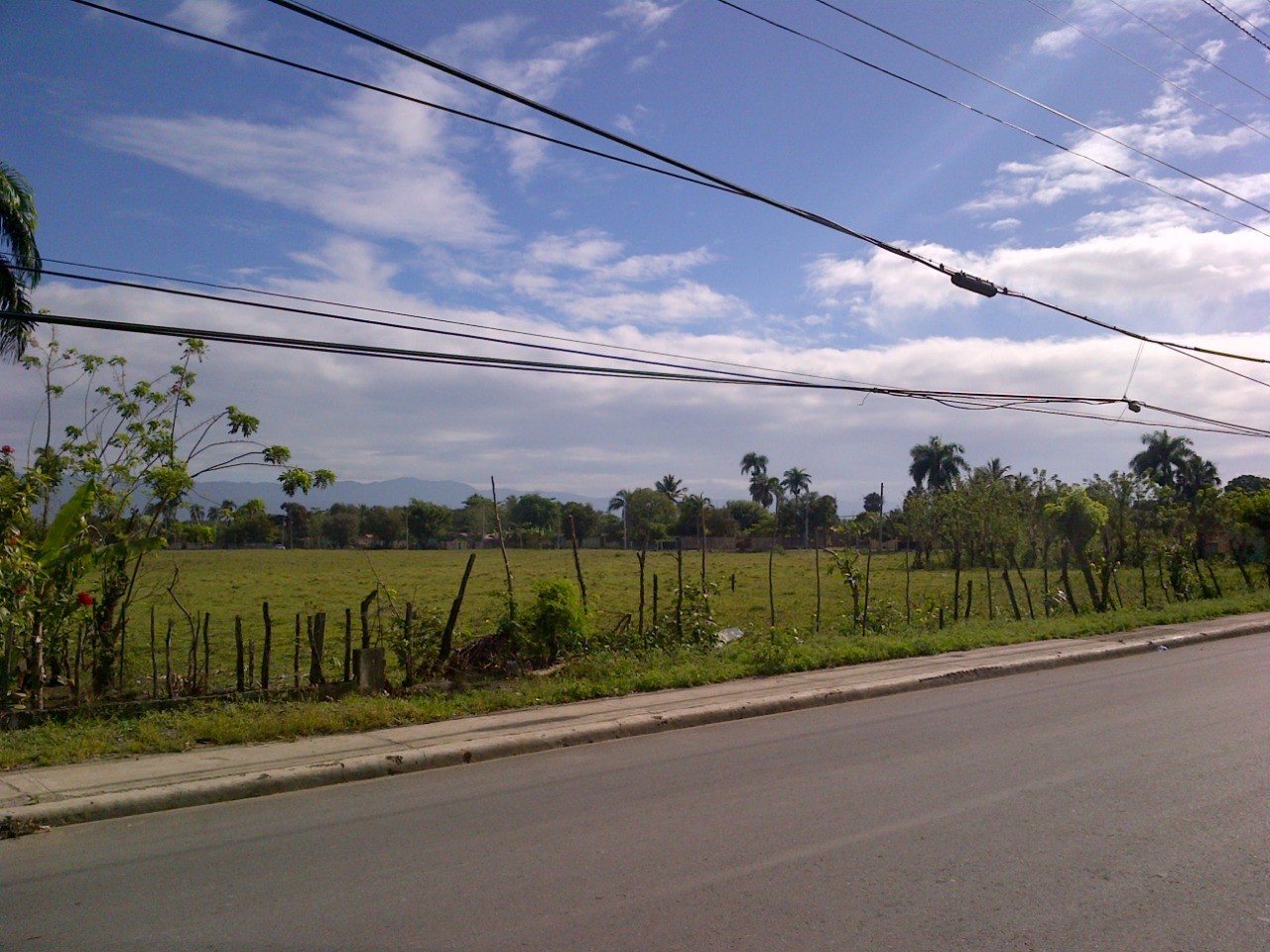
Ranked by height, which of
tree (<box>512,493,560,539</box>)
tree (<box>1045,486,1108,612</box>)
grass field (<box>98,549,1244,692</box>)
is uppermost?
tree (<box>512,493,560,539</box>)

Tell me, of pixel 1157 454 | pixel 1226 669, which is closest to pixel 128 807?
pixel 1226 669

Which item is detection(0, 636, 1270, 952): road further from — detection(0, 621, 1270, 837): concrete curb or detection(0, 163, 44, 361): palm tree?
detection(0, 163, 44, 361): palm tree

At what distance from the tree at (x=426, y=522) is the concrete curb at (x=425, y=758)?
88.1m

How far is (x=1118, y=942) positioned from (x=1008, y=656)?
38.8 feet

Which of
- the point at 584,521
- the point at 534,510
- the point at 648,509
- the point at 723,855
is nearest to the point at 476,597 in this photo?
the point at 723,855

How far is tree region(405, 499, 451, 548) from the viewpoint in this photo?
328 feet

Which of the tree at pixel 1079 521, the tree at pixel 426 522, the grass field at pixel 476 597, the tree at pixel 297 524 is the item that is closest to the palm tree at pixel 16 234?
the grass field at pixel 476 597

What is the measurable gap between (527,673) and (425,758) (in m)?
3.88

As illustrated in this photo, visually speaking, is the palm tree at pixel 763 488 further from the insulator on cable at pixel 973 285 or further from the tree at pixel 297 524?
the insulator on cable at pixel 973 285

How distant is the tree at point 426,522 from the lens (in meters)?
100

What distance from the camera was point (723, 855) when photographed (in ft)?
19.3

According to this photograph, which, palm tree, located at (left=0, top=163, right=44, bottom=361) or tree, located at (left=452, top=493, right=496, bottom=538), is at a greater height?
palm tree, located at (left=0, top=163, right=44, bottom=361)

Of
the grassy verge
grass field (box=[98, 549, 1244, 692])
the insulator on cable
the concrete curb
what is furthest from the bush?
the insulator on cable

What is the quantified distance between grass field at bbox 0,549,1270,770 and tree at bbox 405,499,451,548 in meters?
61.8
